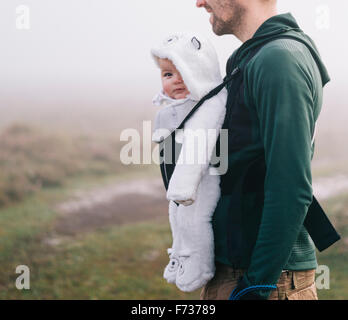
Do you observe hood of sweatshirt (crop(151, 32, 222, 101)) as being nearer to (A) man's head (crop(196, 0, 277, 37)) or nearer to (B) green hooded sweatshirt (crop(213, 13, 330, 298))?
(A) man's head (crop(196, 0, 277, 37))

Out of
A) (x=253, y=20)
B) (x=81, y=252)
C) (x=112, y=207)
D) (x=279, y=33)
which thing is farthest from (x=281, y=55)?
(x=112, y=207)

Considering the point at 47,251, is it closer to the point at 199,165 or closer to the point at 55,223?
the point at 55,223

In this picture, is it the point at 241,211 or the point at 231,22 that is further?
the point at 231,22

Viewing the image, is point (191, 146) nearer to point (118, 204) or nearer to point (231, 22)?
point (231, 22)

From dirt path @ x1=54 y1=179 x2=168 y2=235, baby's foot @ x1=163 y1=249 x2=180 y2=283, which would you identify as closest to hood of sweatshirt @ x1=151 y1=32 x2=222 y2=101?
baby's foot @ x1=163 y1=249 x2=180 y2=283

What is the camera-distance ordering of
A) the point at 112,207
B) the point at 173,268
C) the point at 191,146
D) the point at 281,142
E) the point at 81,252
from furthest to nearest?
the point at 112,207, the point at 81,252, the point at 173,268, the point at 191,146, the point at 281,142

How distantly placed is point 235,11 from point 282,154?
1.94 ft

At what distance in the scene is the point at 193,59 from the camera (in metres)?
1.61

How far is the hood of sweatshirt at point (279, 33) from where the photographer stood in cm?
139

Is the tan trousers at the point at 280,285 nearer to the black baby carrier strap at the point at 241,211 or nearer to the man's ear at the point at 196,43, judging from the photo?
the black baby carrier strap at the point at 241,211

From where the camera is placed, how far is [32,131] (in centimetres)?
851

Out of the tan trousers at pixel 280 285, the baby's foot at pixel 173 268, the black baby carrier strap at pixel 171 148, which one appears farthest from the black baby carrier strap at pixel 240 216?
the baby's foot at pixel 173 268

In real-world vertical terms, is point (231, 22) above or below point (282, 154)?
above
